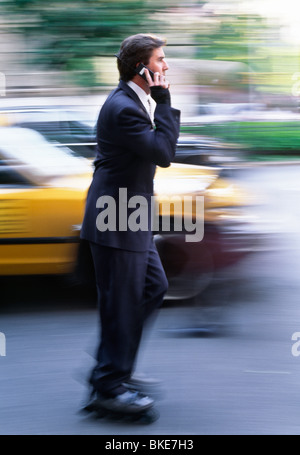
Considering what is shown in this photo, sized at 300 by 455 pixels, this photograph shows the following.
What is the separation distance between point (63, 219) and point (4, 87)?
6.41 feet

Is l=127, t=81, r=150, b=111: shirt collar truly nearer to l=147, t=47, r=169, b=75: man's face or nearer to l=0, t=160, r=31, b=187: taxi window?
l=147, t=47, r=169, b=75: man's face

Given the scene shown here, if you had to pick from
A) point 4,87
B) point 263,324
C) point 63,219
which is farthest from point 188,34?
point 263,324

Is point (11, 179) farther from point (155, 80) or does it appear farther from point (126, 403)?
point (126, 403)

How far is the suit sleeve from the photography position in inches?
129

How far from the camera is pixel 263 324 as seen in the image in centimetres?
505

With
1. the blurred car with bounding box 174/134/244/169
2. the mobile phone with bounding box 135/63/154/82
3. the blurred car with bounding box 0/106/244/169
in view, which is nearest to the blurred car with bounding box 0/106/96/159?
the blurred car with bounding box 0/106/244/169

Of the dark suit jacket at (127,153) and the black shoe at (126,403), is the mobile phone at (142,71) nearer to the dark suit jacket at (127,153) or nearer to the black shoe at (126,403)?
the dark suit jacket at (127,153)

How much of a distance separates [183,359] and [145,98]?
1.68 m

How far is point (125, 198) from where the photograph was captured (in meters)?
3.40

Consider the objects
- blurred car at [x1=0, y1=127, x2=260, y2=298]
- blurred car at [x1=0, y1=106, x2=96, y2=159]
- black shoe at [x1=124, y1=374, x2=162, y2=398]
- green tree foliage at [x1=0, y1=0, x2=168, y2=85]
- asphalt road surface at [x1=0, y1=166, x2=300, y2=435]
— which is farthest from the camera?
green tree foliage at [x1=0, y1=0, x2=168, y2=85]

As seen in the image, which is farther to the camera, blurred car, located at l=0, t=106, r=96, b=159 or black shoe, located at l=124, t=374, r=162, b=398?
blurred car, located at l=0, t=106, r=96, b=159

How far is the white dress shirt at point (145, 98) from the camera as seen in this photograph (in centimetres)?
341

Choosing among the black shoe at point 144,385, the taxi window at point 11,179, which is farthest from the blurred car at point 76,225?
the black shoe at point 144,385
